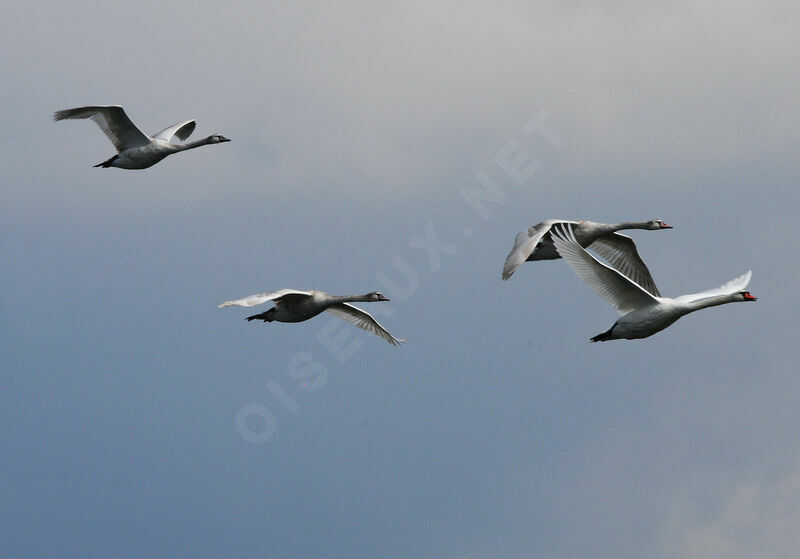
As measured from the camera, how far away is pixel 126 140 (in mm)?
40375

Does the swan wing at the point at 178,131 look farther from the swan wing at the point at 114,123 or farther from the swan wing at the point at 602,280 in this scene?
the swan wing at the point at 602,280

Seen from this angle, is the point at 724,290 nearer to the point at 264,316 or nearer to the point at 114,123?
the point at 264,316

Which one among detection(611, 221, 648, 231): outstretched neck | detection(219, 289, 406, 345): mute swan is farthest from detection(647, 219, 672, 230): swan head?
detection(219, 289, 406, 345): mute swan

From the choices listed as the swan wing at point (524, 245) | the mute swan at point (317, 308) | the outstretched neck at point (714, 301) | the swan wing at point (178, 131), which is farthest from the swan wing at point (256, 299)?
the outstretched neck at point (714, 301)

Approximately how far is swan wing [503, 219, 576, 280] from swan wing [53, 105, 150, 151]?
41.6 ft

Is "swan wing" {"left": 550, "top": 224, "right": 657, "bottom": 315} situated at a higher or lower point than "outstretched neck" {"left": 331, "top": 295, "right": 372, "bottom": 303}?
lower

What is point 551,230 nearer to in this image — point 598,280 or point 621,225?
point 621,225

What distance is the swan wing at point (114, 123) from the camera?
39344mm

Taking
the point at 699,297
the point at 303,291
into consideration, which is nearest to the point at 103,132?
the point at 303,291

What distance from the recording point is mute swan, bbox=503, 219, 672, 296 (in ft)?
117

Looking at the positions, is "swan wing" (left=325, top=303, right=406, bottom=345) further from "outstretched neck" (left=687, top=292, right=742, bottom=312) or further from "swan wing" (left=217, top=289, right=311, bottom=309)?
"outstretched neck" (left=687, top=292, right=742, bottom=312)

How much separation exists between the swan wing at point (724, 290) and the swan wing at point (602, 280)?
1156mm

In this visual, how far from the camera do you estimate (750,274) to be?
34.7 m

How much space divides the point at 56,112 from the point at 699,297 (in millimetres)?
20365
